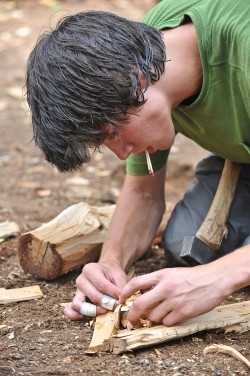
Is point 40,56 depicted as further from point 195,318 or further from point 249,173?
point 249,173

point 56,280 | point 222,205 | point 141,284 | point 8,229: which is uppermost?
point 141,284

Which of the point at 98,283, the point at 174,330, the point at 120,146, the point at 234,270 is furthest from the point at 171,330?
the point at 120,146

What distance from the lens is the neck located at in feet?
9.03

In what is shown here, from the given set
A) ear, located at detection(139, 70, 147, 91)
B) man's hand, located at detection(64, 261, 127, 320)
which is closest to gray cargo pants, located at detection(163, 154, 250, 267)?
man's hand, located at detection(64, 261, 127, 320)

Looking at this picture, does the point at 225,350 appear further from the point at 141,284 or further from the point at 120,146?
the point at 120,146

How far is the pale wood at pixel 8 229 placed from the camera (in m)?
4.00

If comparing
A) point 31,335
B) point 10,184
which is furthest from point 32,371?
point 10,184

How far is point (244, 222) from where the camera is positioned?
3551 millimetres

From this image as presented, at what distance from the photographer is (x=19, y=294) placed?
10.6ft

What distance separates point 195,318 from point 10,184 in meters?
2.65

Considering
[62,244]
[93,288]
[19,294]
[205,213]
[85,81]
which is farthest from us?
[205,213]

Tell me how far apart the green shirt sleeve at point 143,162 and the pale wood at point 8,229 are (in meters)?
0.85

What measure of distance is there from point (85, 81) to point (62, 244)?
106 cm

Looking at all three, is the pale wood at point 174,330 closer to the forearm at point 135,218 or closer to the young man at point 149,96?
the young man at point 149,96
